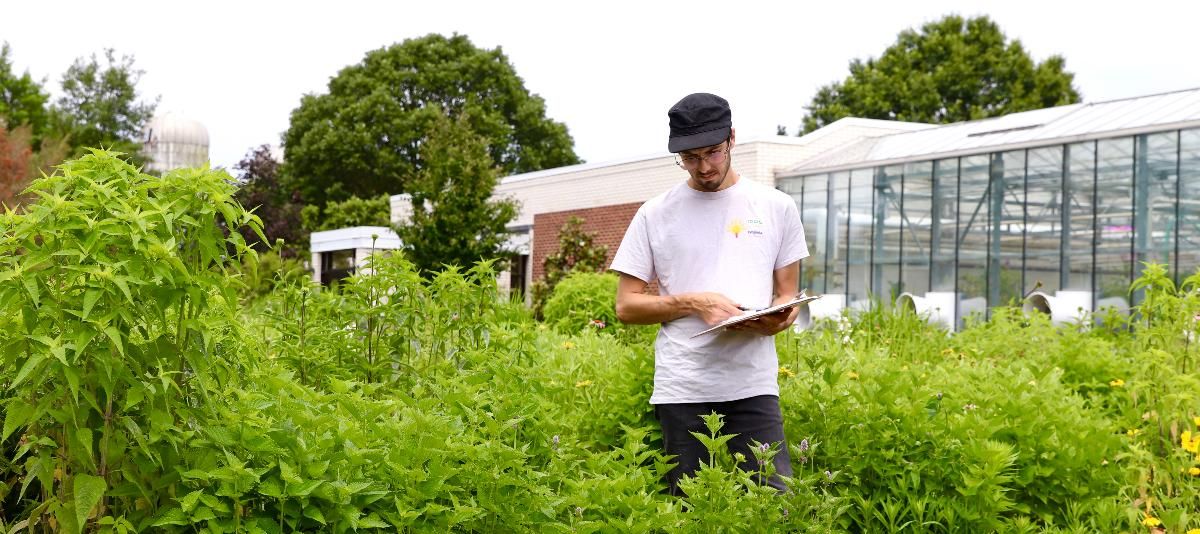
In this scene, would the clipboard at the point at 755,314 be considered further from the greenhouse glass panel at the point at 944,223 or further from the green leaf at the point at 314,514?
the greenhouse glass panel at the point at 944,223

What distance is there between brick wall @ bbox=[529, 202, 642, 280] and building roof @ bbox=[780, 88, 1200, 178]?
4.15 metres

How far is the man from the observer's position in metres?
3.49

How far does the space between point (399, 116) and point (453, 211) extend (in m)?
17.4

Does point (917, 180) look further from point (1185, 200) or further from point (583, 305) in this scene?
point (583, 305)

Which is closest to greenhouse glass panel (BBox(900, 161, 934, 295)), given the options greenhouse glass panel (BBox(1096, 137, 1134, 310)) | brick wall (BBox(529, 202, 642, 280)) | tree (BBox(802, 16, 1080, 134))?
greenhouse glass panel (BBox(1096, 137, 1134, 310))

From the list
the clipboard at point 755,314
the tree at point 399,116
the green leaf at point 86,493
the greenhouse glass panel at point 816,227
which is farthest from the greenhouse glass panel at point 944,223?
the tree at point 399,116

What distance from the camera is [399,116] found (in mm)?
37375

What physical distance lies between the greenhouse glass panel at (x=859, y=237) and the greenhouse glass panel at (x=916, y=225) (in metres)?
0.76

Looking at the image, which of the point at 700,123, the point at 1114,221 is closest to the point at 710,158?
the point at 700,123

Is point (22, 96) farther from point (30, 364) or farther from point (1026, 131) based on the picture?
point (30, 364)

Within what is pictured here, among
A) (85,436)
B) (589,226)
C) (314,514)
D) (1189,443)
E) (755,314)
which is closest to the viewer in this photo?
(85,436)

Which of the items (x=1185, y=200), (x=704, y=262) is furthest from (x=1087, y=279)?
(x=704, y=262)

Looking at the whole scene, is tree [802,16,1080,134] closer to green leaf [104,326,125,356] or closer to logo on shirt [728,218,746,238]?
logo on shirt [728,218,746,238]

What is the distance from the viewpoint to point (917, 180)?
18781 mm
